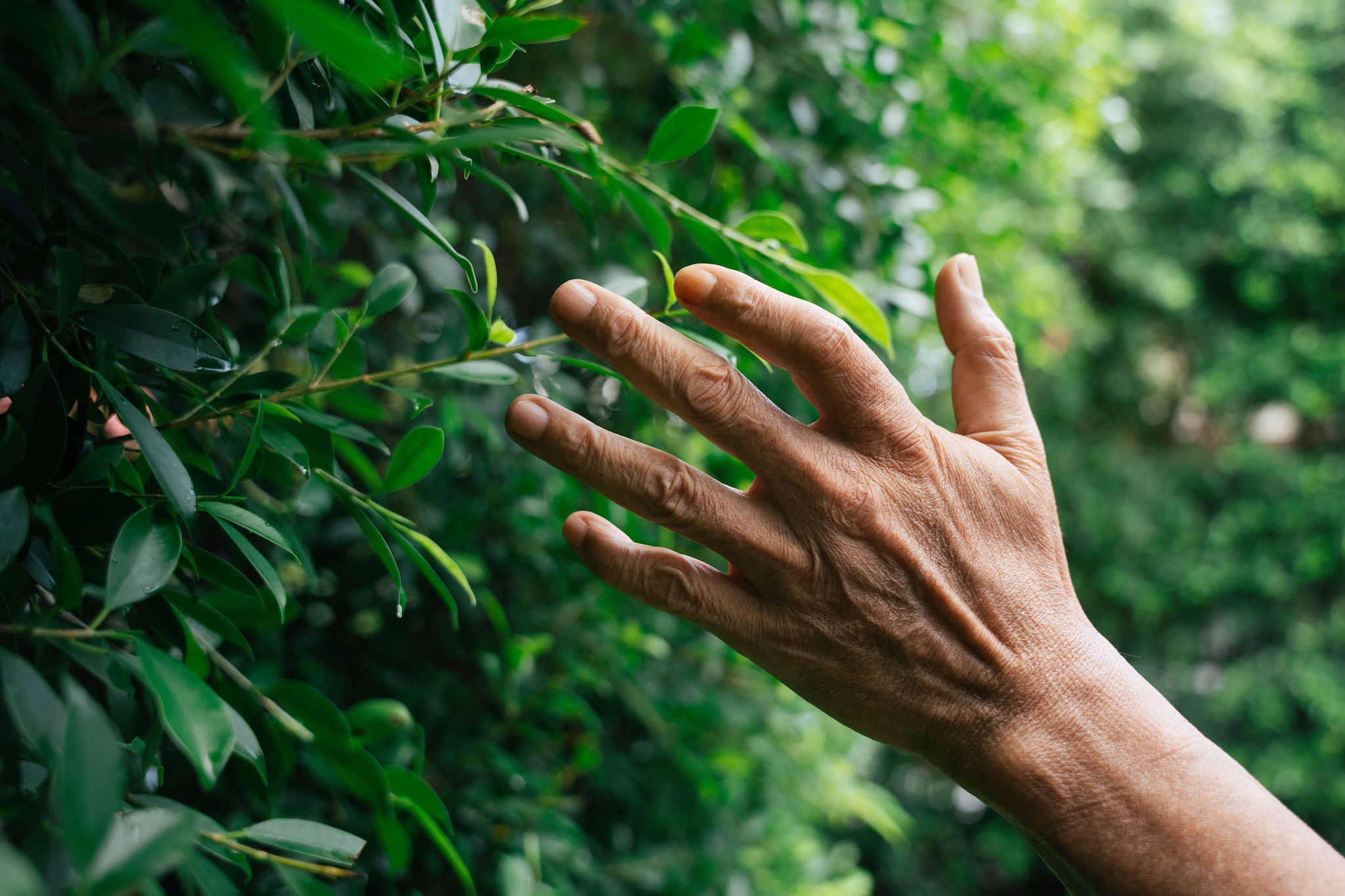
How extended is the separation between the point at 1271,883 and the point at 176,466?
72 cm

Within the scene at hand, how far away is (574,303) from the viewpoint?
0.49 meters

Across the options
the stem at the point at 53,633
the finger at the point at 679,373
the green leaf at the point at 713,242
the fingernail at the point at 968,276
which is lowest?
the stem at the point at 53,633

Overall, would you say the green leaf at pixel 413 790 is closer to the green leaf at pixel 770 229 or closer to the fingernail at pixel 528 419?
the fingernail at pixel 528 419

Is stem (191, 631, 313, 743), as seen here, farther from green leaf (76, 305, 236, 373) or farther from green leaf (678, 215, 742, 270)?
green leaf (678, 215, 742, 270)

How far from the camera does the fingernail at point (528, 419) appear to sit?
1.70 ft

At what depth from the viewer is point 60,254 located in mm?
335

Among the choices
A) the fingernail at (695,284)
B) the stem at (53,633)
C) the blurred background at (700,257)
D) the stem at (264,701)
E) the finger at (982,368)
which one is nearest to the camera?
the stem at (53,633)

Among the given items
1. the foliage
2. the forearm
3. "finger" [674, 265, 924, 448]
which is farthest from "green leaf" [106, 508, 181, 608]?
the forearm

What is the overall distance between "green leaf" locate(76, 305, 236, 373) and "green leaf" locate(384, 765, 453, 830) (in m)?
0.25

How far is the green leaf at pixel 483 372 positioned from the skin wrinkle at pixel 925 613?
1.4 inches

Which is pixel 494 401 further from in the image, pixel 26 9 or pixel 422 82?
pixel 26 9

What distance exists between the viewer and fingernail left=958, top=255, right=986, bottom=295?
70 cm

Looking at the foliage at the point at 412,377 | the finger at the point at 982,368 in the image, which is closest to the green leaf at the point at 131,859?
the foliage at the point at 412,377

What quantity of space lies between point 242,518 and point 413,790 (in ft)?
0.63
